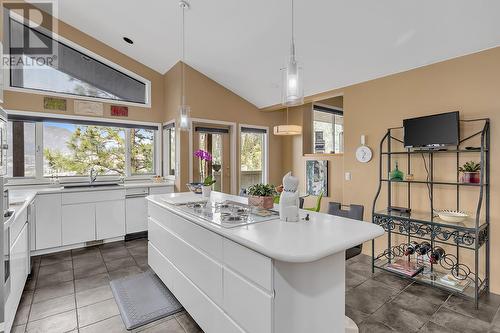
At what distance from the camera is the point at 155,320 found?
7.27 feet

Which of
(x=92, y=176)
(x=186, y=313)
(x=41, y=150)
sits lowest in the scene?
(x=186, y=313)

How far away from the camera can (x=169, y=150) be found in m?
5.11

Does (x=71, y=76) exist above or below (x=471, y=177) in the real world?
above

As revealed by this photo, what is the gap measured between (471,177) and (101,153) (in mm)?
5326

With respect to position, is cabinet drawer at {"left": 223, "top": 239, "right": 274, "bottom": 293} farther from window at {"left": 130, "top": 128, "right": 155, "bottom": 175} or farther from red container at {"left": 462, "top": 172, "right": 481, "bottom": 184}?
window at {"left": 130, "top": 128, "right": 155, "bottom": 175}

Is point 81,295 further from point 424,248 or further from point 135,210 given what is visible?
point 424,248

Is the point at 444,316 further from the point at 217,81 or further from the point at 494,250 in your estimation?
the point at 217,81

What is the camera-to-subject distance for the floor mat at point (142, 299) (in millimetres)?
2248

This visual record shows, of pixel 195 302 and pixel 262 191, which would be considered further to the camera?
pixel 262 191

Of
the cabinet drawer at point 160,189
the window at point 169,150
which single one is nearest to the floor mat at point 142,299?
the cabinet drawer at point 160,189

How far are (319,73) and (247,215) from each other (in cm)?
267

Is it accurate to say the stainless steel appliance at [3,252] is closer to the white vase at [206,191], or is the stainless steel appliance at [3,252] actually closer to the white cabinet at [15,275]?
the white cabinet at [15,275]

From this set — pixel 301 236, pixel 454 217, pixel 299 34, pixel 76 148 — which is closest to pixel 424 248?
pixel 454 217

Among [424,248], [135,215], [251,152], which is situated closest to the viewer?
[424,248]
